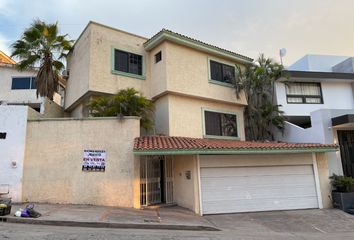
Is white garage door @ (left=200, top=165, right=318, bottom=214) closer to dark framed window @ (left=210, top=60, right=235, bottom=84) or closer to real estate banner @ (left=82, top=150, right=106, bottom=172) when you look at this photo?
real estate banner @ (left=82, top=150, right=106, bottom=172)

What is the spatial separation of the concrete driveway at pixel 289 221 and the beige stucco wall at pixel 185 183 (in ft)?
3.30

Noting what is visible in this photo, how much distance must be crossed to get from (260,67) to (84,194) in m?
12.8

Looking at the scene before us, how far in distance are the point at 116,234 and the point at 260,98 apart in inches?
539

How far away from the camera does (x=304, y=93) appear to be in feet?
62.9

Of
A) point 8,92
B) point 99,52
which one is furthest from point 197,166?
point 8,92

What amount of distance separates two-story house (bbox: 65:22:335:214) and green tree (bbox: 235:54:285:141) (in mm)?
654

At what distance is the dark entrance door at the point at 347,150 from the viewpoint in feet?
50.8

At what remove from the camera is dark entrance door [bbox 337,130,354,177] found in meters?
15.5

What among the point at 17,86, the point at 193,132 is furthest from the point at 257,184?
the point at 17,86

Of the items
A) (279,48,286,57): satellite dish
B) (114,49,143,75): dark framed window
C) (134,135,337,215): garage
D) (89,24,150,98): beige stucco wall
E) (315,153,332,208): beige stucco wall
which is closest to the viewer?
(134,135,337,215): garage

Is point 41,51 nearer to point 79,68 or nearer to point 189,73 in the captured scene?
point 79,68

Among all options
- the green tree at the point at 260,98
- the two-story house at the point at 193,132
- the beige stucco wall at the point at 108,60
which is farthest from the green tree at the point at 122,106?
the green tree at the point at 260,98

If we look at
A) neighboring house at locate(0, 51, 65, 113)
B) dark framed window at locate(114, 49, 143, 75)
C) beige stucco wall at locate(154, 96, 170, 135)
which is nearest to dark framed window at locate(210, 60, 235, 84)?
beige stucco wall at locate(154, 96, 170, 135)

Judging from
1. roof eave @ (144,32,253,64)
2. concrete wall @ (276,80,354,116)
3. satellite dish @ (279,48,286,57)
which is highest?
satellite dish @ (279,48,286,57)
